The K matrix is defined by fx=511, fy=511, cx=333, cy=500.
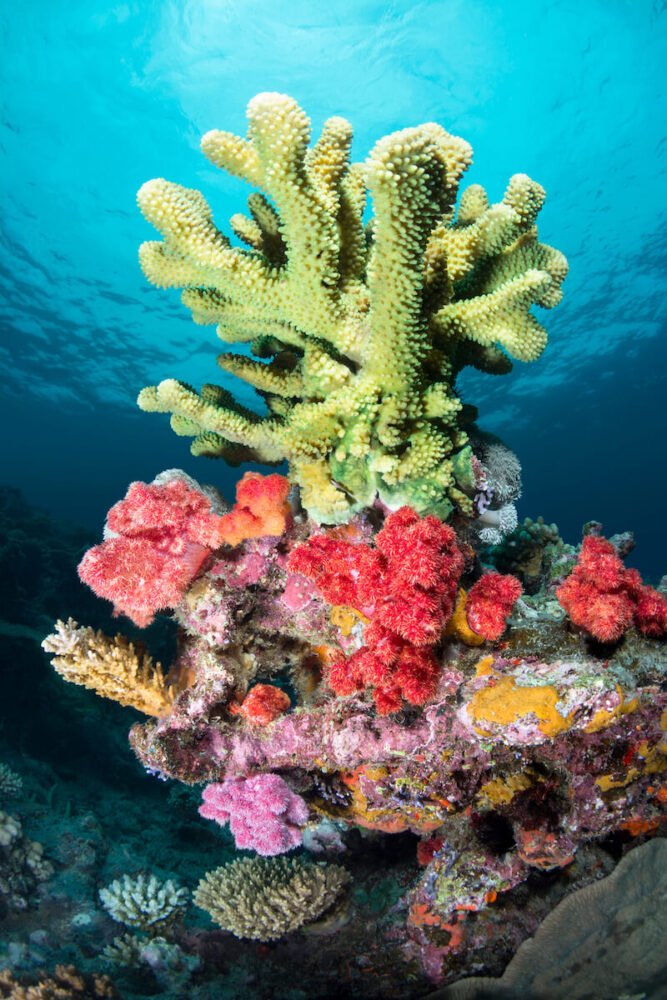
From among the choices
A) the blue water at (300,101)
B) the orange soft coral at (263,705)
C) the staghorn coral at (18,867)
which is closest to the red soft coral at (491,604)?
the orange soft coral at (263,705)

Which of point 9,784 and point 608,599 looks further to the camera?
point 9,784

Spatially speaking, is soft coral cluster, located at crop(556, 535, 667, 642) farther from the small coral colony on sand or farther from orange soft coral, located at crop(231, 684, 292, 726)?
orange soft coral, located at crop(231, 684, 292, 726)

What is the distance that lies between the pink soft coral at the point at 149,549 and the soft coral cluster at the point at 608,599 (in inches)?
88.9

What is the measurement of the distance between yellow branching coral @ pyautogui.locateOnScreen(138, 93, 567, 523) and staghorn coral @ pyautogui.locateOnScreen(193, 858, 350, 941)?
3386 mm

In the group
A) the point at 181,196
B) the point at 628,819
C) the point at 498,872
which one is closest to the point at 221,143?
the point at 181,196

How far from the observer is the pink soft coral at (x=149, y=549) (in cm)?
325

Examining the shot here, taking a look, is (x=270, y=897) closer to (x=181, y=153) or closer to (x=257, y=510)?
(x=257, y=510)

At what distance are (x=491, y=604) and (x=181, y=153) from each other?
20.1m

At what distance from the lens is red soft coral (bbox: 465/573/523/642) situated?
9.53ft

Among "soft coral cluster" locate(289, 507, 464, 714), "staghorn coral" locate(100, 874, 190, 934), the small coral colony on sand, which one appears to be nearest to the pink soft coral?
the small coral colony on sand

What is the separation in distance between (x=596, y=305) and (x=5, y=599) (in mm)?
30651

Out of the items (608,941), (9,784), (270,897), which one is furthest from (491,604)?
(9,784)

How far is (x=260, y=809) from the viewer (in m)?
3.61

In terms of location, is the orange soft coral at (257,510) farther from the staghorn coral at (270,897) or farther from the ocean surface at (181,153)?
the ocean surface at (181,153)
